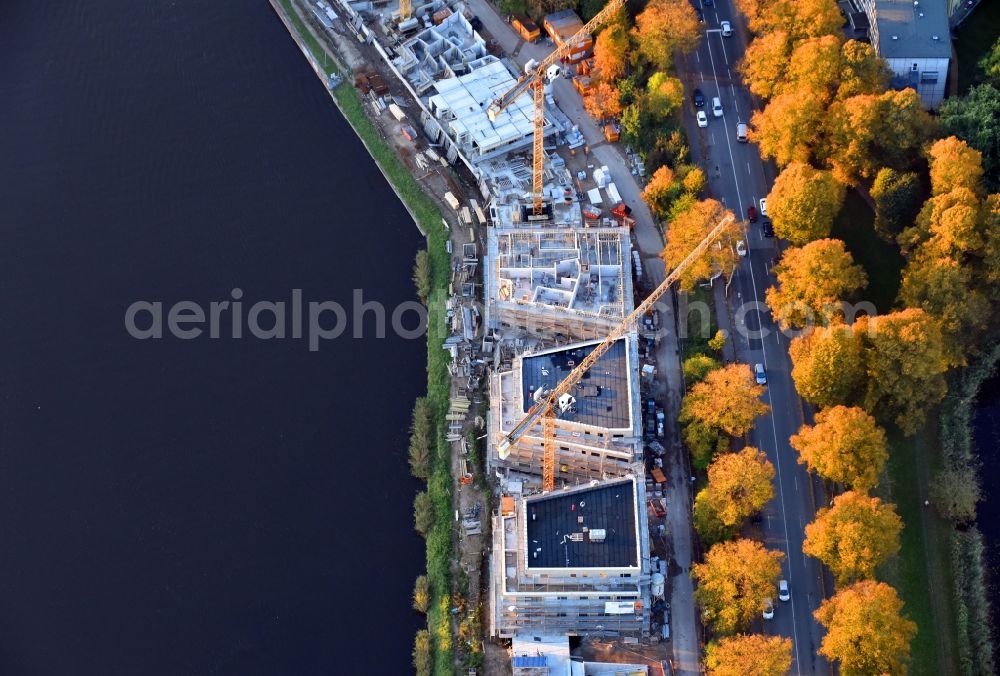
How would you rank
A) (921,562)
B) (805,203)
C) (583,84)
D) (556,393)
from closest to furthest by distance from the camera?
1. (921,562)
2. (556,393)
3. (805,203)
4. (583,84)

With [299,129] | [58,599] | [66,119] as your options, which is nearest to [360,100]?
[299,129]

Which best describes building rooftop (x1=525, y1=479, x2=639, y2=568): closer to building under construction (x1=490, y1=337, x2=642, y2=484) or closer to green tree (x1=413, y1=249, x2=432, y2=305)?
building under construction (x1=490, y1=337, x2=642, y2=484)

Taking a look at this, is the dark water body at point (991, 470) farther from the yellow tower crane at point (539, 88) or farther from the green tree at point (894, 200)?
the yellow tower crane at point (539, 88)

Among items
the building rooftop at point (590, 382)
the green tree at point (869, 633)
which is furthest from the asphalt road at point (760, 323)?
the building rooftop at point (590, 382)

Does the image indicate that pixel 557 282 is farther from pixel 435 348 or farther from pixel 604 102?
pixel 604 102

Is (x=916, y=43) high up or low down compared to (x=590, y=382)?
up

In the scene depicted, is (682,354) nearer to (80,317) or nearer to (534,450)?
(534,450)

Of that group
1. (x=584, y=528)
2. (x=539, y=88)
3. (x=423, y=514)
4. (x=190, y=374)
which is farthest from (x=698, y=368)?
(x=190, y=374)
